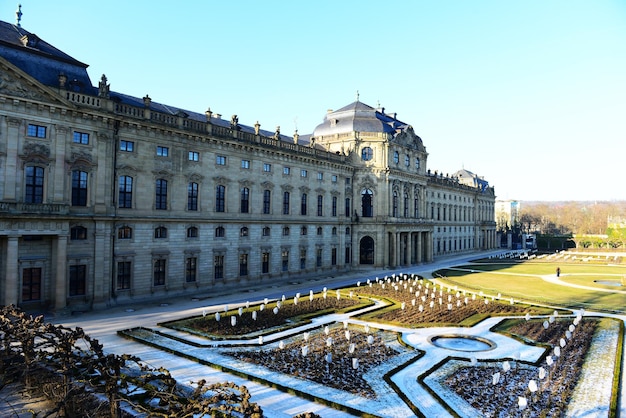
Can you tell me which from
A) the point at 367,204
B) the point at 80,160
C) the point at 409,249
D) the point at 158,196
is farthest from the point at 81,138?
the point at 409,249

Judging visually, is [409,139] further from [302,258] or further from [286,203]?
[302,258]

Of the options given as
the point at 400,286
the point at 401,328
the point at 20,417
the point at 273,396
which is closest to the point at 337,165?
the point at 400,286

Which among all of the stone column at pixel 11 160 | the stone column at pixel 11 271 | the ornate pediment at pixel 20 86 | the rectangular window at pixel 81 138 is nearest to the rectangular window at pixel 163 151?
the rectangular window at pixel 81 138

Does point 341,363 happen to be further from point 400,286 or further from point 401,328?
point 400,286

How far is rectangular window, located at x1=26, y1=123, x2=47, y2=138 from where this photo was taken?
99.8ft

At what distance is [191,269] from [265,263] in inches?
401

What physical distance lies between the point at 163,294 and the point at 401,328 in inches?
861

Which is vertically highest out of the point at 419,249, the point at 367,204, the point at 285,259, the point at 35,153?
the point at 35,153

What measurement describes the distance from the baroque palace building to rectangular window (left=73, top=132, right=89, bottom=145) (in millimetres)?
228

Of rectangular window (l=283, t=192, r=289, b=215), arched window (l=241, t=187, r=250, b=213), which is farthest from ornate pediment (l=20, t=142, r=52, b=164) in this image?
rectangular window (l=283, t=192, r=289, b=215)

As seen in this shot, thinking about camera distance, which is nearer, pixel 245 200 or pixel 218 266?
pixel 218 266

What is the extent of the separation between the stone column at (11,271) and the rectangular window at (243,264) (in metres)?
21.2

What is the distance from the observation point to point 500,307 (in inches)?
1422

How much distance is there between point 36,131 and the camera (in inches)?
1211
